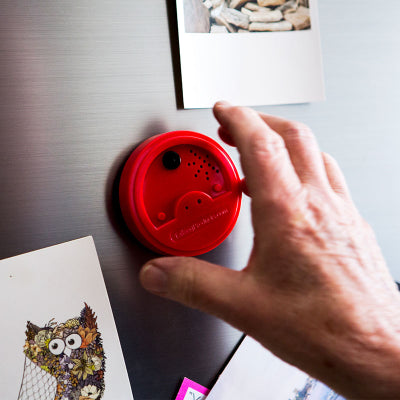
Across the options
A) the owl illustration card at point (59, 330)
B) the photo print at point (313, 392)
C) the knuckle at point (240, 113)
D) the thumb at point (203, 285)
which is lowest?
the photo print at point (313, 392)

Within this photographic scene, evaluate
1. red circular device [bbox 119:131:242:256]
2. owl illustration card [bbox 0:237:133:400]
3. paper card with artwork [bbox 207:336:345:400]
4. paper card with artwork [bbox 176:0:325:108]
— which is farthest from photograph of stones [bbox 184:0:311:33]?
paper card with artwork [bbox 207:336:345:400]

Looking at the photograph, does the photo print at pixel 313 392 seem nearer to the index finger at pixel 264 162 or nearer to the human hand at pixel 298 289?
the human hand at pixel 298 289

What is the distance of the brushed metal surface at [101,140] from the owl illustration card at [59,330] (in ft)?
0.07

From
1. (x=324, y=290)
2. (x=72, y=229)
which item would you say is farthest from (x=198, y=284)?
(x=72, y=229)

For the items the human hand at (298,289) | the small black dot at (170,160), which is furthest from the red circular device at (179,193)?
the human hand at (298,289)

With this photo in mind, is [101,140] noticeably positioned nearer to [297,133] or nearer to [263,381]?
[297,133]

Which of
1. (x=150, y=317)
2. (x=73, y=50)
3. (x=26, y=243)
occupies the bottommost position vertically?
(x=150, y=317)

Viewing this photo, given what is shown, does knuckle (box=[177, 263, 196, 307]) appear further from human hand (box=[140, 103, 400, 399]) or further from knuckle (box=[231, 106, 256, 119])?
knuckle (box=[231, 106, 256, 119])

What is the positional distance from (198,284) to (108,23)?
0.38 m

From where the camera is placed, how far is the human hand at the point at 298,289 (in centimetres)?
37

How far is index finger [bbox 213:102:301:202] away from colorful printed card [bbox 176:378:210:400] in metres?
0.33

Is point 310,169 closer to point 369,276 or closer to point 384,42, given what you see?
point 369,276

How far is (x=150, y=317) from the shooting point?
21.8 inches

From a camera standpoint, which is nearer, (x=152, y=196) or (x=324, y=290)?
(x=324, y=290)
